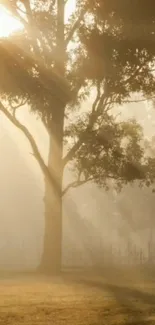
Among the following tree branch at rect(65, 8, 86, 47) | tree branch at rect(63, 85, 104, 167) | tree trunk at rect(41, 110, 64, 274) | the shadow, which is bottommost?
the shadow

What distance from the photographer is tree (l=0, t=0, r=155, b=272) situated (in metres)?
29.2

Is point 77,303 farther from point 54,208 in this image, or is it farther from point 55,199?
point 55,199

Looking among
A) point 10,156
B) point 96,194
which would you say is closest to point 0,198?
point 10,156

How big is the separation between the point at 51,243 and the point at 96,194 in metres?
35.9

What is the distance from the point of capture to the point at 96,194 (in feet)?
219

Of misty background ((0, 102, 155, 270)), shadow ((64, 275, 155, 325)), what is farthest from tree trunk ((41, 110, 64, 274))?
misty background ((0, 102, 155, 270))

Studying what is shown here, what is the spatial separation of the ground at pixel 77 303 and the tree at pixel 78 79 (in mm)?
8658

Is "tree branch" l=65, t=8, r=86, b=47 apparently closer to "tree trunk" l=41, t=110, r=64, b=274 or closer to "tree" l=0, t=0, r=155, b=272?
"tree" l=0, t=0, r=155, b=272

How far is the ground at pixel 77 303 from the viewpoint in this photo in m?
13.0

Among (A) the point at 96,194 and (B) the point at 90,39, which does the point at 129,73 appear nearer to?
(B) the point at 90,39

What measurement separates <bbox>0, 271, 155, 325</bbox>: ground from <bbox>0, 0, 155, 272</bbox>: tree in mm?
8658

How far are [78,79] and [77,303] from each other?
→ 1697 centimetres

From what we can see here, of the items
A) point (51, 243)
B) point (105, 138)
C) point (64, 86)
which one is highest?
point (64, 86)

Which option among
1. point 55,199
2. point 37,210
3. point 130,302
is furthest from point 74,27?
point 37,210
